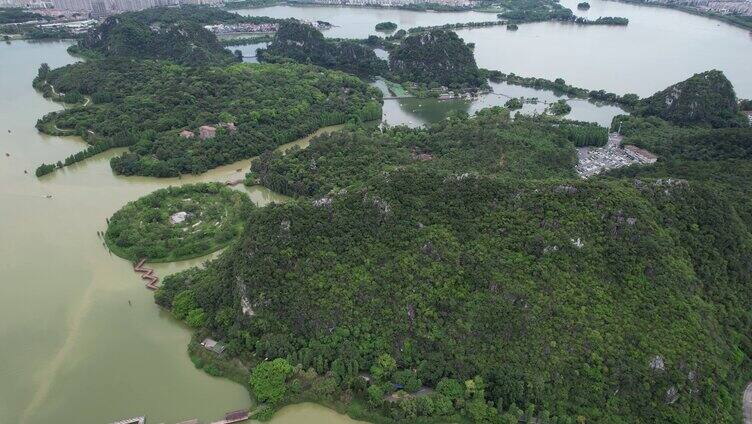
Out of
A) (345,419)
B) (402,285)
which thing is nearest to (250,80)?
(402,285)

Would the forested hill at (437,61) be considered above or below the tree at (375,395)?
above

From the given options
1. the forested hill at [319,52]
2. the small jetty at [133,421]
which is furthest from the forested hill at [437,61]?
the small jetty at [133,421]

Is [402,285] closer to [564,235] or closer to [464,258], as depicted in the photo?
[464,258]

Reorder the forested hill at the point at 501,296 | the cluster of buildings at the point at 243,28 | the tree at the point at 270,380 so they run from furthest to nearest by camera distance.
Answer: the cluster of buildings at the point at 243,28
the tree at the point at 270,380
the forested hill at the point at 501,296

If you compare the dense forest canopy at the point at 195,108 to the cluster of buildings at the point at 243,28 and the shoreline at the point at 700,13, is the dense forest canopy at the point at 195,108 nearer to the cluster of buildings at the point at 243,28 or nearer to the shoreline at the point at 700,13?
the cluster of buildings at the point at 243,28

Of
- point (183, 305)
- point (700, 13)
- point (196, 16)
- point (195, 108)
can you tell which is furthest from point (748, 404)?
point (700, 13)

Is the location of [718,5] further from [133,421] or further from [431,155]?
[133,421]

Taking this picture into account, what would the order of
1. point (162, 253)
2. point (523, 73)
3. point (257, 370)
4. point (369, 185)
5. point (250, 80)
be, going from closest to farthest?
point (257, 370)
point (369, 185)
point (162, 253)
point (250, 80)
point (523, 73)

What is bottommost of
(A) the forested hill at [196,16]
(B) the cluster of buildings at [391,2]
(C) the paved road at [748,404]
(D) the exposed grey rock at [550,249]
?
(C) the paved road at [748,404]
